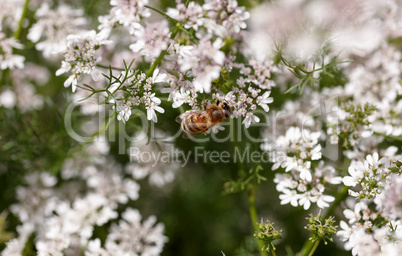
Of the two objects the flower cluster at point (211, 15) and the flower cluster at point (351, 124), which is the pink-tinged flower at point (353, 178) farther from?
the flower cluster at point (211, 15)

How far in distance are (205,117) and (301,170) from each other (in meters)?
0.71

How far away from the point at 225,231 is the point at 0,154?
214 centimetres

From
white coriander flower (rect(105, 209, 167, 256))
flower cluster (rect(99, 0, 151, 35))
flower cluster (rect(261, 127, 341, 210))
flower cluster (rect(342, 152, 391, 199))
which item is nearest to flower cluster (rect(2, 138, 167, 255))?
white coriander flower (rect(105, 209, 167, 256))

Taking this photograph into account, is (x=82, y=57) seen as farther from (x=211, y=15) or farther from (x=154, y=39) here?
(x=211, y=15)

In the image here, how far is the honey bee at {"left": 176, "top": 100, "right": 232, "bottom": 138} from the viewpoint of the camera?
237 cm

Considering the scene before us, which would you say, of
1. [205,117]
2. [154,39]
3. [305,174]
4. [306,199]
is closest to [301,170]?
[305,174]

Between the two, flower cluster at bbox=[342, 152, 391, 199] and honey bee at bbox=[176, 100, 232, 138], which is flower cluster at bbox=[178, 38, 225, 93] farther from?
flower cluster at bbox=[342, 152, 391, 199]

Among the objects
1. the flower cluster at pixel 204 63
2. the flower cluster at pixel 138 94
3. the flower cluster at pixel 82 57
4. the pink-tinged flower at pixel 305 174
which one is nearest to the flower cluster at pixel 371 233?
the pink-tinged flower at pixel 305 174

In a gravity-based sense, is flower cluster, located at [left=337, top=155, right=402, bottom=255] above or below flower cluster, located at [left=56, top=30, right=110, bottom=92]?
below

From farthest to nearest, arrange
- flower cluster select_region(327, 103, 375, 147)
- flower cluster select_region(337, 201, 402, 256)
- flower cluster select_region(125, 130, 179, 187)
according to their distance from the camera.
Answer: flower cluster select_region(125, 130, 179, 187)
flower cluster select_region(327, 103, 375, 147)
flower cluster select_region(337, 201, 402, 256)

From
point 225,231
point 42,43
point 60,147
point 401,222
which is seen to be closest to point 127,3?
point 42,43

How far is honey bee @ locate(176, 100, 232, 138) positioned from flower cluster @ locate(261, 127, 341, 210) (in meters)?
0.51

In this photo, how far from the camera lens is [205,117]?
2.44 metres

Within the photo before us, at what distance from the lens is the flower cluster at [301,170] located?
98.3 inches
